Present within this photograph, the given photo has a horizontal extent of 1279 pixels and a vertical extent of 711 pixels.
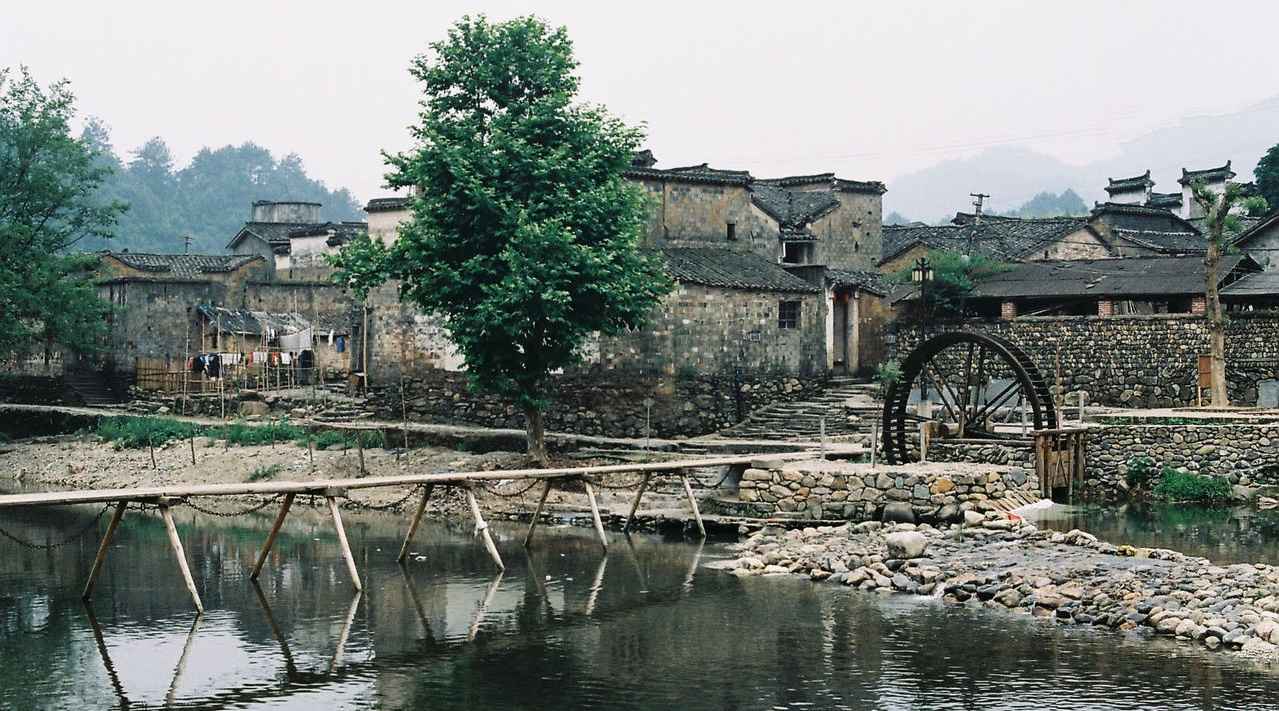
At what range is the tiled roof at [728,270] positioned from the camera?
3553 centimetres

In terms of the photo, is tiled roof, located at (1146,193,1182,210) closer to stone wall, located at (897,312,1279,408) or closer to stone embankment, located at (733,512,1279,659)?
stone wall, located at (897,312,1279,408)

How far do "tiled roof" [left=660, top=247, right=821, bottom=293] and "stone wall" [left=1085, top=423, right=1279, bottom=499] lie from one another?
352 inches

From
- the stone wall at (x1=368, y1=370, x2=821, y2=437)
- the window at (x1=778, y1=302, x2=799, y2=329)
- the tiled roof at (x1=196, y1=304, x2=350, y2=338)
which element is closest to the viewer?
the stone wall at (x1=368, y1=370, x2=821, y2=437)

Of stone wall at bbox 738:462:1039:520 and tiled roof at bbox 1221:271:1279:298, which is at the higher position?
tiled roof at bbox 1221:271:1279:298

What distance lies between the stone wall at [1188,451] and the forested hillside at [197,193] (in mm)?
68574

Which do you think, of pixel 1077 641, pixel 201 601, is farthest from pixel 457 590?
pixel 1077 641

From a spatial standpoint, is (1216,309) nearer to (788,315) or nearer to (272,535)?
(788,315)

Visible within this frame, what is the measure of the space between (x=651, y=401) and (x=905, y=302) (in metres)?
9.53

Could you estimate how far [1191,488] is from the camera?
30.3m

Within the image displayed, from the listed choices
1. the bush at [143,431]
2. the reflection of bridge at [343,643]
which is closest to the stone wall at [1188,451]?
the reflection of bridge at [343,643]

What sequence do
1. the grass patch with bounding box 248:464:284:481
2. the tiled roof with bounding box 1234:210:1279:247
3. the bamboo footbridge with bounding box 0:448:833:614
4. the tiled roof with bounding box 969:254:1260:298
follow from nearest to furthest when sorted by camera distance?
the bamboo footbridge with bounding box 0:448:833:614
the grass patch with bounding box 248:464:284:481
the tiled roof with bounding box 969:254:1260:298
the tiled roof with bounding box 1234:210:1279:247

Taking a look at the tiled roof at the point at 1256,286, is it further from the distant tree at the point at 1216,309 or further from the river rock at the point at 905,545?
the river rock at the point at 905,545

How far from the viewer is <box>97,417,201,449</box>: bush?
129 feet

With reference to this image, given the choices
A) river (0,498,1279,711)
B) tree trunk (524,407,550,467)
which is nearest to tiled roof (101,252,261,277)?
tree trunk (524,407,550,467)
